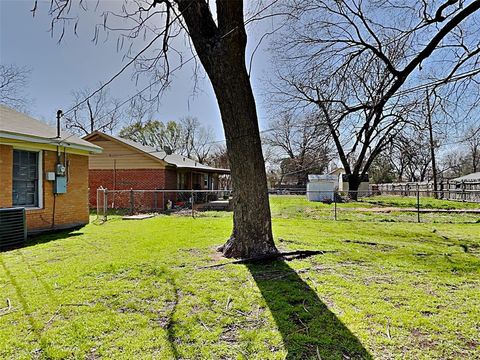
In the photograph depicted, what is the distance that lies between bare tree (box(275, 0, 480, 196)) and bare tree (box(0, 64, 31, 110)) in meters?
18.5

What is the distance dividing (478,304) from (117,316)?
11.8 ft

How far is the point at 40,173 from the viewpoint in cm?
767

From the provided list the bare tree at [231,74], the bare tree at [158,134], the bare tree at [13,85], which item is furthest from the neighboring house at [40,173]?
the bare tree at [158,134]

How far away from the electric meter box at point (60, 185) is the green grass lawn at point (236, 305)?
2781mm

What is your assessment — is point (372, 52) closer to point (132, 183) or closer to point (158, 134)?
point (132, 183)

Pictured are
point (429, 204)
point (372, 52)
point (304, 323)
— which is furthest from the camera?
point (429, 204)

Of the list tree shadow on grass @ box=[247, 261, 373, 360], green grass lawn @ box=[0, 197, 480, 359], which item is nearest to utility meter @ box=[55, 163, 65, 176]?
green grass lawn @ box=[0, 197, 480, 359]

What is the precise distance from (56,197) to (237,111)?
246 inches

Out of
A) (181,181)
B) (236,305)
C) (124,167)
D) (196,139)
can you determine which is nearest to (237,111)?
(236,305)

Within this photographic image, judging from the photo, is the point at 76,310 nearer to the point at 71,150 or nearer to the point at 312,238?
the point at 312,238

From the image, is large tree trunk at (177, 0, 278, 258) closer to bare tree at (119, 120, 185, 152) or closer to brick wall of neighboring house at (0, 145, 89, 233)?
brick wall of neighboring house at (0, 145, 89, 233)

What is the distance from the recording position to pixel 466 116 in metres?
7.49

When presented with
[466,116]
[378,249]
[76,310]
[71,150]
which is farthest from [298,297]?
[71,150]

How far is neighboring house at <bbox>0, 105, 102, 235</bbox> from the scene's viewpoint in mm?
6871
